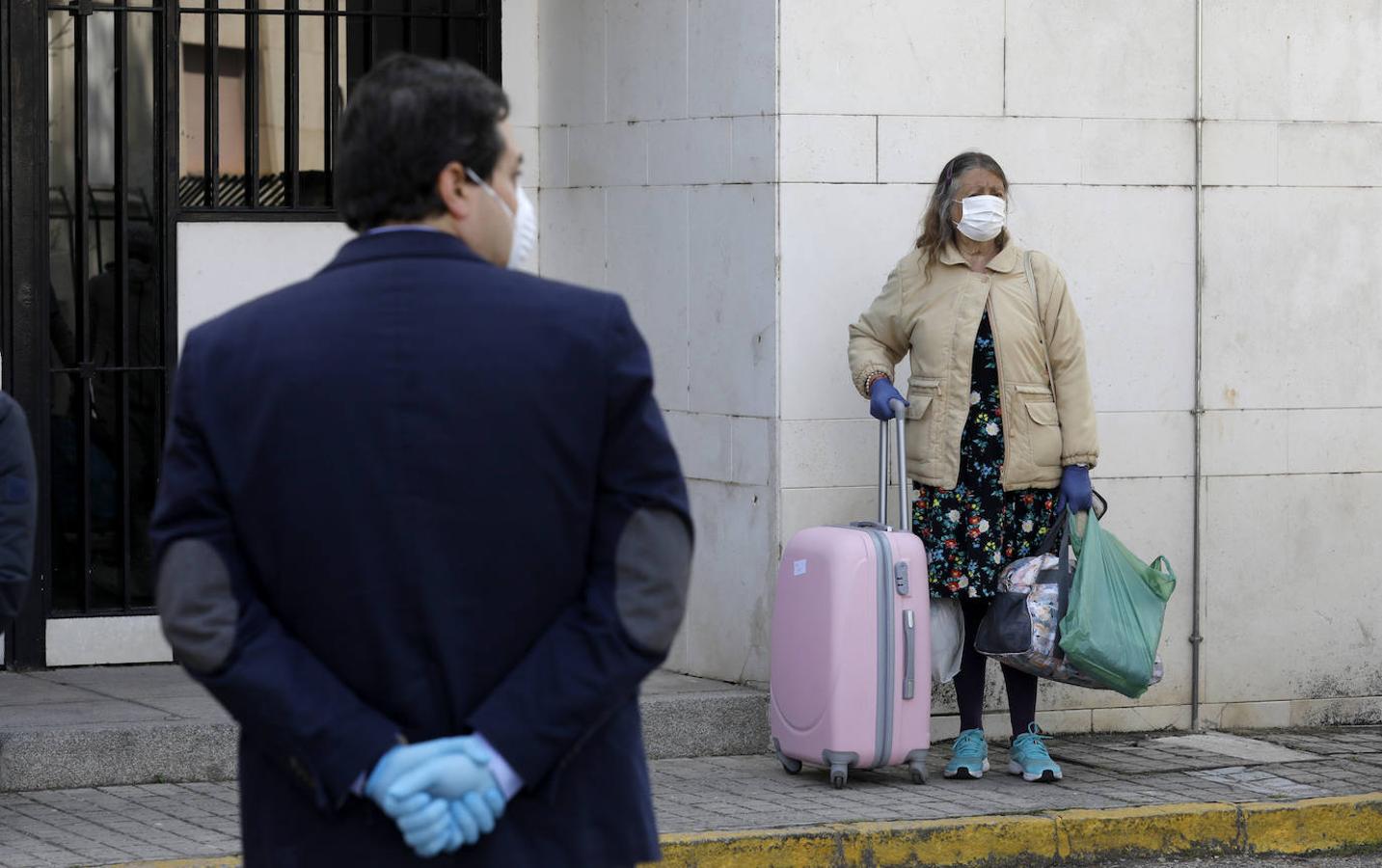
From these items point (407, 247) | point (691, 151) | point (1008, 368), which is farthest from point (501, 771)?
point (691, 151)

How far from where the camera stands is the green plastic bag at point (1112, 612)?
20.8 feet

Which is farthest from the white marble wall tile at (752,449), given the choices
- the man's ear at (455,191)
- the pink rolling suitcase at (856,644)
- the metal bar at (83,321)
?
the man's ear at (455,191)

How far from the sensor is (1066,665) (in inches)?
255

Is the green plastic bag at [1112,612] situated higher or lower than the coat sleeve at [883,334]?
lower

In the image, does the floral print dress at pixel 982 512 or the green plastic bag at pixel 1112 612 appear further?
the floral print dress at pixel 982 512

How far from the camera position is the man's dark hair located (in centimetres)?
251

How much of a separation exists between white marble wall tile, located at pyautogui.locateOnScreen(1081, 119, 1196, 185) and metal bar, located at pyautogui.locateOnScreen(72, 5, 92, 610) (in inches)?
140

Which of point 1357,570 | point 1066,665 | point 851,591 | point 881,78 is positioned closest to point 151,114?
point 881,78

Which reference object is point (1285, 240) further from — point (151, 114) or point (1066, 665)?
point (151, 114)

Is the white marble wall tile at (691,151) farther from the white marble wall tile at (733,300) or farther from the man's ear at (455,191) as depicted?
the man's ear at (455,191)

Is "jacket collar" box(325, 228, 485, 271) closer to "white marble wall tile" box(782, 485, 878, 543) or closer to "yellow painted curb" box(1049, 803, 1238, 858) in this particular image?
"yellow painted curb" box(1049, 803, 1238, 858)

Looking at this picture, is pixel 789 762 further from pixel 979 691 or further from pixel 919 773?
pixel 979 691

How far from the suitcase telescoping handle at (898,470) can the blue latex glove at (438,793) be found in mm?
4155

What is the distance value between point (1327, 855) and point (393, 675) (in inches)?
184
